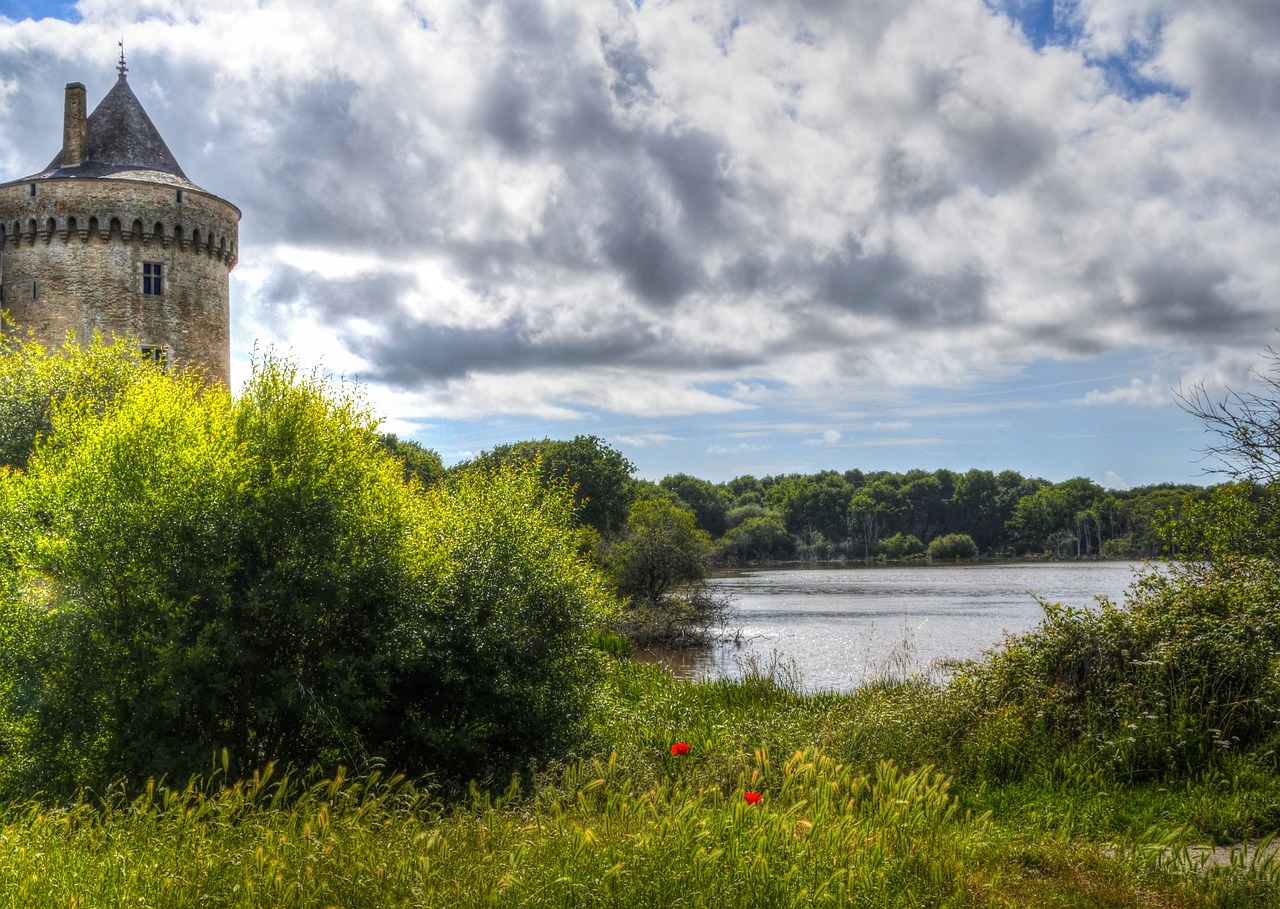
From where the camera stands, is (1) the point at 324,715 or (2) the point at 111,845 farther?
(1) the point at 324,715

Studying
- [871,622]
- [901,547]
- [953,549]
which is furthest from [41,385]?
[901,547]

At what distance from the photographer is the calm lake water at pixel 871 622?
82.7ft

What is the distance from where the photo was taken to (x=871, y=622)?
37.4 meters

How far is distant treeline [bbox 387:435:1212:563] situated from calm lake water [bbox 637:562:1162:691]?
30.1 m

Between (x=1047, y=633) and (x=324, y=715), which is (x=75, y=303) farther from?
(x=1047, y=633)

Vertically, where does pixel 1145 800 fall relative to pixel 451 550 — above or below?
below

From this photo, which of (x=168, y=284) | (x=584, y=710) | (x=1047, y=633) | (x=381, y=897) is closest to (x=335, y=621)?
(x=584, y=710)

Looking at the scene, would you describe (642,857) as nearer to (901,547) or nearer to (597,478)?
(597,478)

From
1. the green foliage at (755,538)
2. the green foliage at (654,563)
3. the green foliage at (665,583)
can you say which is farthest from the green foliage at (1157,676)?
the green foliage at (755,538)

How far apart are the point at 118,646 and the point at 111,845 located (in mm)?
4827

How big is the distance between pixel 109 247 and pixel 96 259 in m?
0.60

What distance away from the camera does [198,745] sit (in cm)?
1029

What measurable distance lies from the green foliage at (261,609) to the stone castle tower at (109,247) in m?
23.1

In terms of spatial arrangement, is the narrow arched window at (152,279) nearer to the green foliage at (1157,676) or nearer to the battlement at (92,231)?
the battlement at (92,231)
